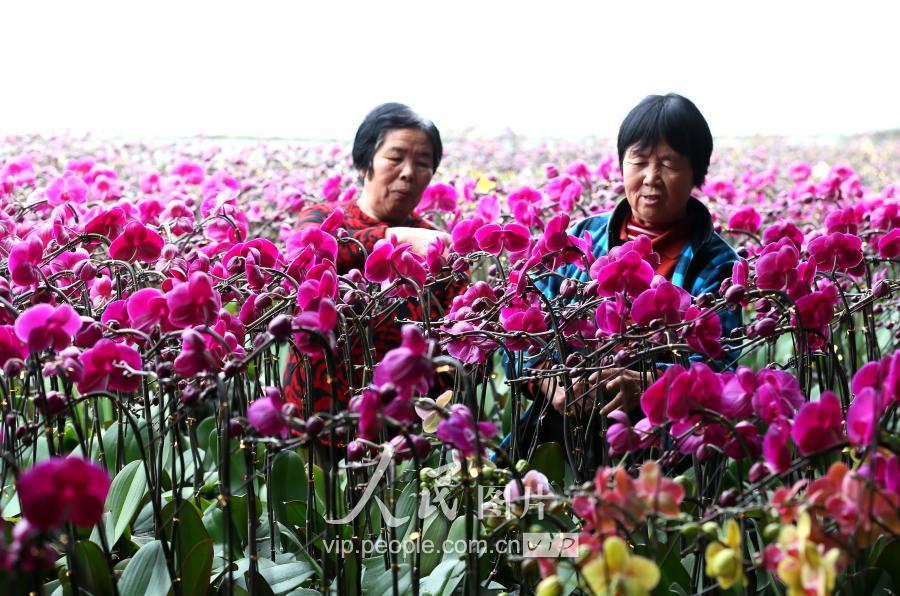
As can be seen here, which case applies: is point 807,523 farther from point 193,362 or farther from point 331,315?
point 193,362

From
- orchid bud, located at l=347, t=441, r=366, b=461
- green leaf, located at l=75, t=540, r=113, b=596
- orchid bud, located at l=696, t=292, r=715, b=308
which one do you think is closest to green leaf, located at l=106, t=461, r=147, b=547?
green leaf, located at l=75, t=540, r=113, b=596

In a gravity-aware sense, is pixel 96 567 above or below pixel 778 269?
below

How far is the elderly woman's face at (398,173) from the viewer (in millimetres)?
2193

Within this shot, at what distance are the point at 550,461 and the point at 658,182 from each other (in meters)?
0.57

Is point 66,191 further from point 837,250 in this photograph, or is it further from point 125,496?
point 837,250

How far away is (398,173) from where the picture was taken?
7.21 ft

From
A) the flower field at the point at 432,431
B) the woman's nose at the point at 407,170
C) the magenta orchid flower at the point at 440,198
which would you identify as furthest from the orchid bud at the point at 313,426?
the magenta orchid flower at the point at 440,198

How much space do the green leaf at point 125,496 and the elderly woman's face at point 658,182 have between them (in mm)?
1021

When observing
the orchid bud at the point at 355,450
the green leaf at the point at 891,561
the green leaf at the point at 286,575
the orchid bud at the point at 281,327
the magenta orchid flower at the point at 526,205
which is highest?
Answer: the orchid bud at the point at 281,327

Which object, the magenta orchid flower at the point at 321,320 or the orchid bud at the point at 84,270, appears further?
the orchid bud at the point at 84,270

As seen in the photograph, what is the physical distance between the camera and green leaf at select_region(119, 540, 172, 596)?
117 centimetres

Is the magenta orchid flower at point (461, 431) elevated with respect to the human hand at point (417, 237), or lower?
lower

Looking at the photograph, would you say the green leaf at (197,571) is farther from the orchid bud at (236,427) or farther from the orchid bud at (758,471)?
the orchid bud at (758,471)

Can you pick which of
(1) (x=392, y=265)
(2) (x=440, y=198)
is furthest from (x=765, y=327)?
(2) (x=440, y=198)
